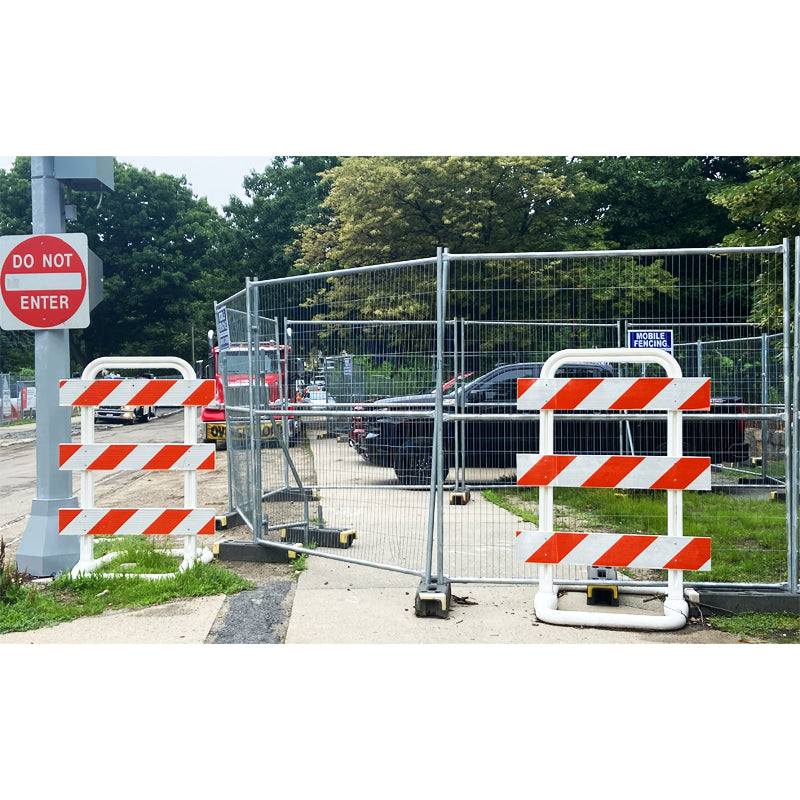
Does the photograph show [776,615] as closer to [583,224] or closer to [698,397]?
[698,397]

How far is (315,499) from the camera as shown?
8734 mm

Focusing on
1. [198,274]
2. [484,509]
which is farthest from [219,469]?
[198,274]

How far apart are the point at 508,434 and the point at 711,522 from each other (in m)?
2.67

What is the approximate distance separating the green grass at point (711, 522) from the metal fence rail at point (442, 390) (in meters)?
0.03

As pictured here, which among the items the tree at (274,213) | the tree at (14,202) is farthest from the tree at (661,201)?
the tree at (14,202)

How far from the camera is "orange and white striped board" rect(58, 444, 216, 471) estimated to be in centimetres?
680

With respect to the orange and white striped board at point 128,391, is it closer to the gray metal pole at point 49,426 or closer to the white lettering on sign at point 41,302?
the gray metal pole at point 49,426

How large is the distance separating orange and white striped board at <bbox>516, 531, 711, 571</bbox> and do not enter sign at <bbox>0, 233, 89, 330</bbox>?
461cm

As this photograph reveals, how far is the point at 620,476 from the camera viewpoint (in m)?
5.59

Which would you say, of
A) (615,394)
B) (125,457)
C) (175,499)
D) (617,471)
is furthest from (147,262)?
(617,471)

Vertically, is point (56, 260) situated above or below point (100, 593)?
above

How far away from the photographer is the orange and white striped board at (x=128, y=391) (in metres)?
6.83

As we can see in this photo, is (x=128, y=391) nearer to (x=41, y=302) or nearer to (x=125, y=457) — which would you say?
(x=125, y=457)

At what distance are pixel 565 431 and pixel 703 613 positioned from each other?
2942 mm
